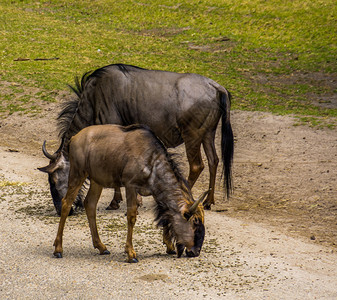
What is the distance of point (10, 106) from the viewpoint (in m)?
15.3

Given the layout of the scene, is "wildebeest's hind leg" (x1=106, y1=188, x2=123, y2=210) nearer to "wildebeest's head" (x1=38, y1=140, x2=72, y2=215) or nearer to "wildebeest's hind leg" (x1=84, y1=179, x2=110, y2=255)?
"wildebeest's head" (x1=38, y1=140, x2=72, y2=215)

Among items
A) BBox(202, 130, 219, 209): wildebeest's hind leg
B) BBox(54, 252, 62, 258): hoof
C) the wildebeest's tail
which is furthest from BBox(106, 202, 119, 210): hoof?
BBox(54, 252, 62, 258): hoof

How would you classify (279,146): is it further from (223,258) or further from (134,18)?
(134,18)

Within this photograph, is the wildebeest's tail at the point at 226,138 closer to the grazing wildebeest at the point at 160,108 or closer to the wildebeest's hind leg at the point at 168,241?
the grazing wildebeest at the point at 160,108

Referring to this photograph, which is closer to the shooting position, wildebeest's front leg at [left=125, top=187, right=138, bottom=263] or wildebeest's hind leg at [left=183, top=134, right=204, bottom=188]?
wildebeest's front leg at [left=125, top=187, right=138, bottom=263]

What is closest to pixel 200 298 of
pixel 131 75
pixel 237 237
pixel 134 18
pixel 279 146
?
pixel 237 237

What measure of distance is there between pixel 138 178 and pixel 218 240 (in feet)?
5.34

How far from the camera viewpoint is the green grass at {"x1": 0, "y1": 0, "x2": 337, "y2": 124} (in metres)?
16.3

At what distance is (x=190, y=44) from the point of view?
2089cm

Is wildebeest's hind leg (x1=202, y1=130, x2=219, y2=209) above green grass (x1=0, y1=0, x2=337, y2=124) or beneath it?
above

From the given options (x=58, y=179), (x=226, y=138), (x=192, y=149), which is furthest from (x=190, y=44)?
(x=58, y=179)

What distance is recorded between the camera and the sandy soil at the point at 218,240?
603 centimetres

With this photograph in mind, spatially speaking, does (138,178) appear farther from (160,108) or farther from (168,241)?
(160,108)

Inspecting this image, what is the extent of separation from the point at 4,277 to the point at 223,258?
247cm
